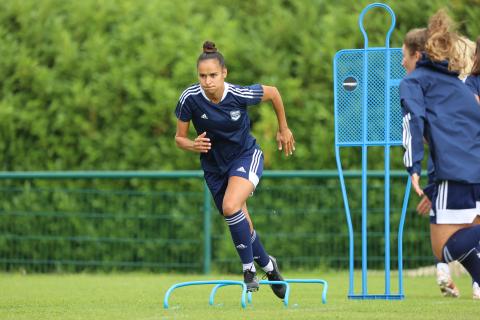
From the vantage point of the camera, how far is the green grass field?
24.1ft

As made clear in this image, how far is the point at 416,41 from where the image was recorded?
295 inches

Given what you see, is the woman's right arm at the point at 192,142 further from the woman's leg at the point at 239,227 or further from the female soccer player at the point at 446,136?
the female soccer player at the point at 446,136

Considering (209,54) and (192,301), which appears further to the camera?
(192,301)

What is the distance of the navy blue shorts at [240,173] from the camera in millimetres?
8617

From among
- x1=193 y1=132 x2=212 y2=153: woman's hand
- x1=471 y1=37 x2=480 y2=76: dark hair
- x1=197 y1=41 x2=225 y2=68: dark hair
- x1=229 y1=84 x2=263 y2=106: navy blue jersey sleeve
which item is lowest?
x1=193 y1=132 x2=212 y2=153: woman's hand

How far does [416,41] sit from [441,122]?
2.70ft

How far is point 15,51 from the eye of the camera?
14438 mm

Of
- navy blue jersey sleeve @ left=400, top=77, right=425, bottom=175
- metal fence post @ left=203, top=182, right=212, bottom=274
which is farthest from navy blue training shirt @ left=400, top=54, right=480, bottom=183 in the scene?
metal fence post @ left=203, top=182, right=212, bottom=274

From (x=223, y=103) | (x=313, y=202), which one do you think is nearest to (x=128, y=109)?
(x=313, y=202)

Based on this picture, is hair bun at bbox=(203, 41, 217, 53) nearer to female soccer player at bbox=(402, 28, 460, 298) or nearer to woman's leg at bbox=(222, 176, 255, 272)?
woman's leg at bbox=(222, 176, 255, 272)

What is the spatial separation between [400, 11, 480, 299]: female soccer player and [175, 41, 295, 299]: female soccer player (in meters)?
1.92

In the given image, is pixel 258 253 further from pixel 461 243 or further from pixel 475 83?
pixel 461 243

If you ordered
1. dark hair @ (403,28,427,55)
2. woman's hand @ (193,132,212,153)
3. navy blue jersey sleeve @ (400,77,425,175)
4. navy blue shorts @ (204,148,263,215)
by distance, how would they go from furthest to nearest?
navy blue shorts @ (204,148,263,215) → woman's hand @ (193,132,212,153) → dark hair @ (403,28,427,55) → navy blue jersey sleeve @ (400,77,425,175)

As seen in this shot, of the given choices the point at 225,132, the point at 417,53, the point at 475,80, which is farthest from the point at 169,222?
the point at 417,53
